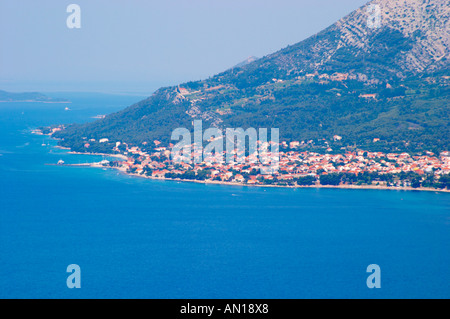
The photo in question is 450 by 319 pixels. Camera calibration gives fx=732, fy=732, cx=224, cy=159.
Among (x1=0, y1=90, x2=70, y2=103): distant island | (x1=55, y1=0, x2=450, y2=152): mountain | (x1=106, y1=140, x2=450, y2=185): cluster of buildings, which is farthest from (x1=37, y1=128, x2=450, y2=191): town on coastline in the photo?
(x1=0, y1=90, x2=70, y2=103): distant island

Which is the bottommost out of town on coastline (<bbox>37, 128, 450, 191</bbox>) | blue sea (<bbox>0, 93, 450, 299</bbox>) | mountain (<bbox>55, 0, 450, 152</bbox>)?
blue sea (<bbox>0, 93, 450, 299</bbox>)

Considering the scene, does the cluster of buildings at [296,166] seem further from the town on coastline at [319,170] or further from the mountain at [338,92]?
the mountain at [338,92]

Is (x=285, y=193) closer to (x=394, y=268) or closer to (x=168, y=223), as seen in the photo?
(x=168, y=223)

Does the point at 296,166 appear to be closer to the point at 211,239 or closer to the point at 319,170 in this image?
the point at 319,170

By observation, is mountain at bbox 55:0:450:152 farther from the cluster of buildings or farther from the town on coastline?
the town on coastline

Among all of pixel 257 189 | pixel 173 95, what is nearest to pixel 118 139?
pixel 173 95
